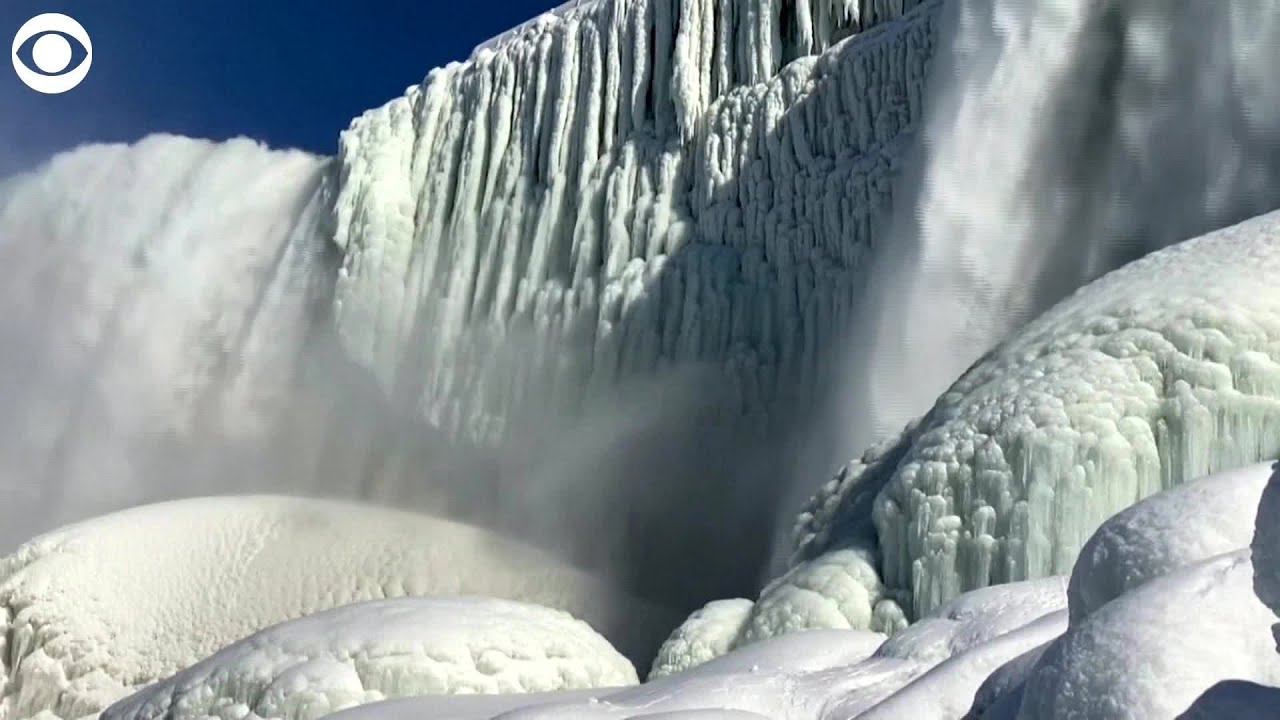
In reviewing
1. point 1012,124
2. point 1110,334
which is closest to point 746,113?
point 1012,124

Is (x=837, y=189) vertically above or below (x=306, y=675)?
above

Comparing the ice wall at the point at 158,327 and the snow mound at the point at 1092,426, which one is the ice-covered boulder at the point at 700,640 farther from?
the ice wall at the point at 158,327

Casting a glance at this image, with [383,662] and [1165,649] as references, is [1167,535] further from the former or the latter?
[383,662]

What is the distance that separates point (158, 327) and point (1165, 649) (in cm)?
1546

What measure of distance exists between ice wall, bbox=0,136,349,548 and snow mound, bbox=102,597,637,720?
403 inches

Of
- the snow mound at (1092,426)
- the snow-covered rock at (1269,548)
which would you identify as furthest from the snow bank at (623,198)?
the snow-covered rock at (1269,548)

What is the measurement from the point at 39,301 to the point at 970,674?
53.0 ft

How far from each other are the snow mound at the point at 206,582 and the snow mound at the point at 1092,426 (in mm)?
5511

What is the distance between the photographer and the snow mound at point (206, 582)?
11.0 metres

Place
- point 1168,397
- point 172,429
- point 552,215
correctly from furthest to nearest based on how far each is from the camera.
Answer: point 172,429
point 552,215
point 1168,397

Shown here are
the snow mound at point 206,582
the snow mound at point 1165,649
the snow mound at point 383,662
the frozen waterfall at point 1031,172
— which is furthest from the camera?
the snow mound at point 206,582

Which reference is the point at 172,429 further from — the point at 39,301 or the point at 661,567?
the point at 661,567

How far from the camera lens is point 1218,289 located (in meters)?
6.23

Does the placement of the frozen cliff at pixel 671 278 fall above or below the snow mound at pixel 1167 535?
above
